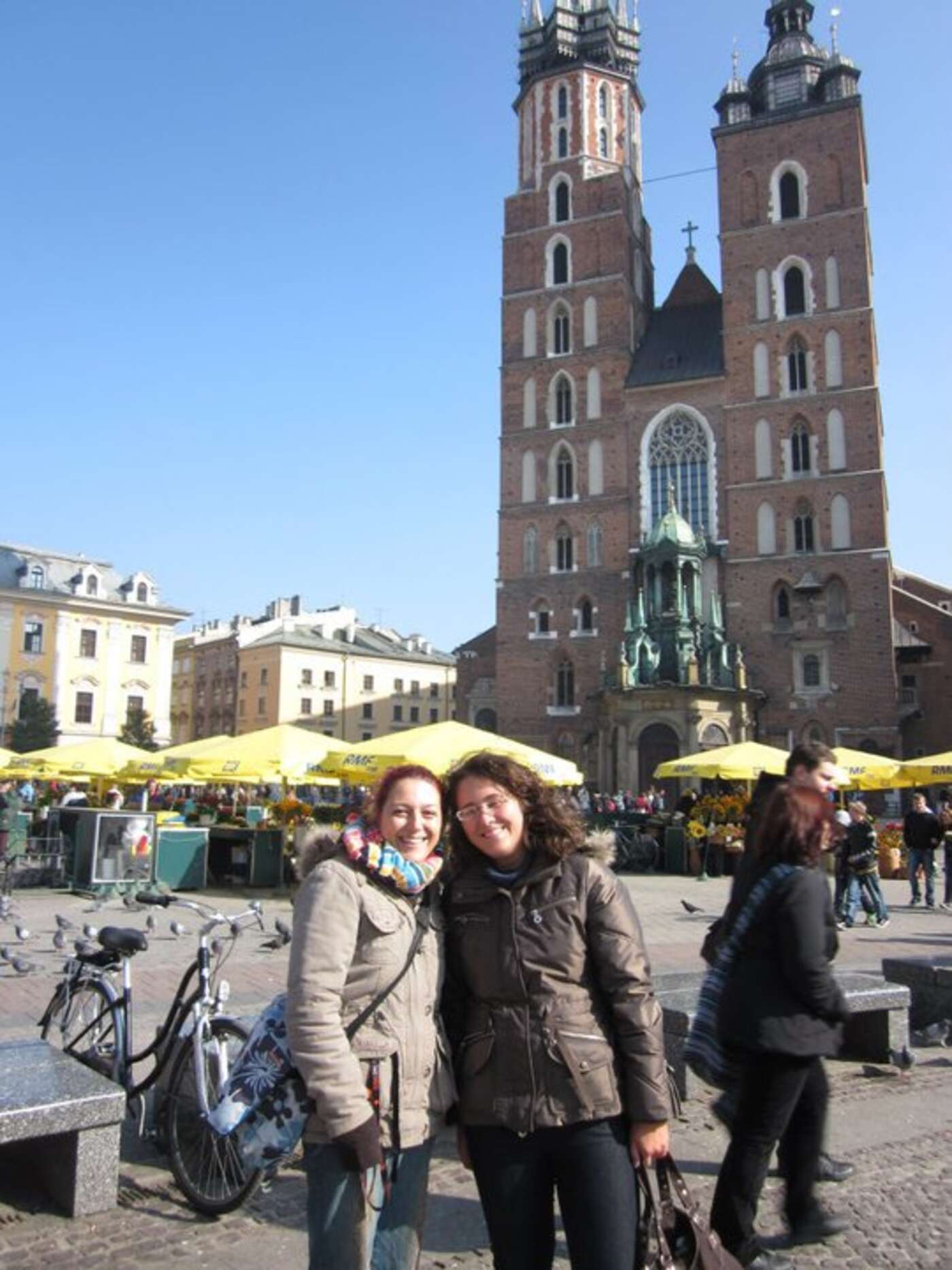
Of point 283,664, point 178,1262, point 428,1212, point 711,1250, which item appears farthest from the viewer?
point 283,664

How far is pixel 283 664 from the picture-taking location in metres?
60.7

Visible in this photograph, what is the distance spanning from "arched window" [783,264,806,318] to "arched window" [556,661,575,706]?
50.1 feet

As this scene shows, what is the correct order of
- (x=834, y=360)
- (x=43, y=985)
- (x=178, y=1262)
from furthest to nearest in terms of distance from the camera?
(x=834, y=360) < (x=43, y=985) < (x=178, y=1262)

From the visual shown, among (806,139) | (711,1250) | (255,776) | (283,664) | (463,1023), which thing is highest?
(806,139)

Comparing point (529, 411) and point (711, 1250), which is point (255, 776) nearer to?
point (711, 1250)

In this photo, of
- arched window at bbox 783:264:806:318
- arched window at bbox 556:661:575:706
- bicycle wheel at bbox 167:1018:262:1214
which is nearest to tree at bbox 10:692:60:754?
arched window at bbox 556:661:575:706

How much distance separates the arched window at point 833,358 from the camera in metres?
36.8

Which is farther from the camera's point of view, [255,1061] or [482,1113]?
[255,1061]

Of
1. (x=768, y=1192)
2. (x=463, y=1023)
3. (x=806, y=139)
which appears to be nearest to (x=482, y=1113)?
(x=463, y=1023)

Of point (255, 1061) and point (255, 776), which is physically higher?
point (255, 776)

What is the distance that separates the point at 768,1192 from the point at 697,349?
129ft

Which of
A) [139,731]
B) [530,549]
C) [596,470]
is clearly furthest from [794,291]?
[139,731]

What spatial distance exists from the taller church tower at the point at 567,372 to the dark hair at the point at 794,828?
34042mm

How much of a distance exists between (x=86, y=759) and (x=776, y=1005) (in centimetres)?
1516
